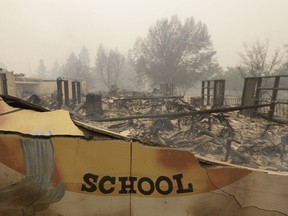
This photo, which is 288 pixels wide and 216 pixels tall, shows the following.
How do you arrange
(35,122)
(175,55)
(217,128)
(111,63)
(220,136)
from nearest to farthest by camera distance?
(35,122)
(220,136)
(217,128)
(175,55)
(111,63)

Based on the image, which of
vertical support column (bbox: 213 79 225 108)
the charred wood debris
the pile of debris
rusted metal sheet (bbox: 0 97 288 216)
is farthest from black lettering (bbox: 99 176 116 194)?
vertical support column (bbox: 213 79 225 108)

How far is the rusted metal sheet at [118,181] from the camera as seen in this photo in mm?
1007

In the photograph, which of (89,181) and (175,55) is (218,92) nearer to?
(89,181)

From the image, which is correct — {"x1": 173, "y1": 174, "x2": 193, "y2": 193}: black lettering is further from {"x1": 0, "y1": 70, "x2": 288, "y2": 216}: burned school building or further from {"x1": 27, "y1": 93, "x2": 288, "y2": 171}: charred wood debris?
{"x1": 27, "y1": 93, "x2": 288, "y2": 171}: charred wood debris

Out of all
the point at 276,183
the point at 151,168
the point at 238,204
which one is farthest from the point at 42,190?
the point at 276,183

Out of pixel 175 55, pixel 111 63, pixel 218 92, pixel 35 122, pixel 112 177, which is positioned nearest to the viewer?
pixel 112 177

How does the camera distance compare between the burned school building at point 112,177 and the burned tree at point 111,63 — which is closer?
the burned school building at point 112,177

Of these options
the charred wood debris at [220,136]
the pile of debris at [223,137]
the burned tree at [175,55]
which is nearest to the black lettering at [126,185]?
the pile of debris at [223,137]

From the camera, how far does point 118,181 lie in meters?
1.07

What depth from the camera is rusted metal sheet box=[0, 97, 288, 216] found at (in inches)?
39.6

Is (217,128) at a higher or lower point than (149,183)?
lower

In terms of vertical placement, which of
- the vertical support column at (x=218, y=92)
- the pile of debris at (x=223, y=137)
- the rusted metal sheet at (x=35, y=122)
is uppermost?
the rusted metal sheet at (x=35, y=122)

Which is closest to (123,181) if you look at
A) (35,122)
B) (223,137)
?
(35,122)

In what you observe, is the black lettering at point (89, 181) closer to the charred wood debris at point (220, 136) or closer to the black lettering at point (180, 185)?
the black lettering at point (180, 185)
